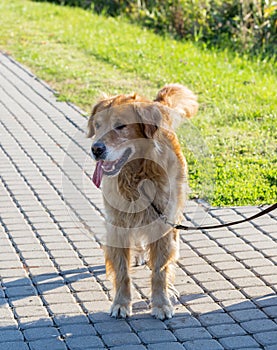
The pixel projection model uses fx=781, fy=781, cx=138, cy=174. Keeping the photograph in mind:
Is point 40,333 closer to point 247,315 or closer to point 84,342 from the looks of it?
point 84,342

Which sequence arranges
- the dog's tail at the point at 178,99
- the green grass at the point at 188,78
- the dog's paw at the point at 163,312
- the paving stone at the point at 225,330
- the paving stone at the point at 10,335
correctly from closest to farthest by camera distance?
1. the paving stone at the point at 10,335
2. the paving stone at the point at 225,330
3. the dog's paw at the point at 163,312
4. the dog's tail at the point at 178,99
5. the green grass at the point at 188,78

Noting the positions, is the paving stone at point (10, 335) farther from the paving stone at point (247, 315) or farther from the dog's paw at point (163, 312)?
the paving stone at point (247, 315)

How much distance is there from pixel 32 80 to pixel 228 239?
7.04 m

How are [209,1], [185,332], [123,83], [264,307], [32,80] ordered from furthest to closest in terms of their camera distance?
[209,1], [32,80], [123,83], [264,307], [185,332]

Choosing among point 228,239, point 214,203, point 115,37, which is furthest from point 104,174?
point 115,37

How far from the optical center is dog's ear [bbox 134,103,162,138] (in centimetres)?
519

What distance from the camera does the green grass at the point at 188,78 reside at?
7928 mm

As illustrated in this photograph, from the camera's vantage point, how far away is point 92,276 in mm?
5906

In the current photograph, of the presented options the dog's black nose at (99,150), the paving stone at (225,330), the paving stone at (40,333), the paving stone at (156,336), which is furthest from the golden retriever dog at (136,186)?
the paving stone at (40,333)

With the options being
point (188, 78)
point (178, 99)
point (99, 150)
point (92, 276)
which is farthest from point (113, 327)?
point (188, 78)

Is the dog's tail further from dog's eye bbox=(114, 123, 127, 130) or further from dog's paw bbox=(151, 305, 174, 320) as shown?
dog's paw bbox=(151, 305, 174, 320)

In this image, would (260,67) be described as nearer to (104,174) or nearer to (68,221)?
(68,221)

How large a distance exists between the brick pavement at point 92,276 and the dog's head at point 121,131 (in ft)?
3.10

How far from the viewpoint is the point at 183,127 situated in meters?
6.15
